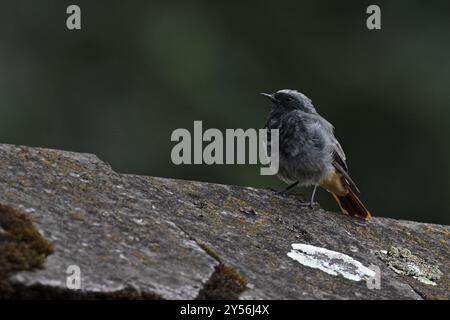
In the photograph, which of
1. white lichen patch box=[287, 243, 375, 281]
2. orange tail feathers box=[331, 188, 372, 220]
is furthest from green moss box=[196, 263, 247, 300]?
orange tail feathers box=[331, 188, 372, 220]

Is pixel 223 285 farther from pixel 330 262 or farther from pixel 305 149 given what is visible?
pixel 305 149

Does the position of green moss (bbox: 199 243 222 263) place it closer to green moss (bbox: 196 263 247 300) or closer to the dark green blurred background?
green moss (bbox: 196 263 247 300)

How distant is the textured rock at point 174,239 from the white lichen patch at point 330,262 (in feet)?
0.08

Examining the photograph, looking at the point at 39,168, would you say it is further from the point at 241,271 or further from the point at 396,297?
the point at 396,297

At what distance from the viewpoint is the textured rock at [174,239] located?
3162mm

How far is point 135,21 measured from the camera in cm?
1806

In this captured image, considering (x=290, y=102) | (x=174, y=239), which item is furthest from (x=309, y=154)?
(x=174, y=239)

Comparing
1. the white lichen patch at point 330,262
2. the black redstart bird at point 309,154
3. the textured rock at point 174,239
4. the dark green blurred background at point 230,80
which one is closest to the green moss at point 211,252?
the textured rock at point 174,239

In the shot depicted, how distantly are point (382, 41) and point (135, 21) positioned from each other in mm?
4323

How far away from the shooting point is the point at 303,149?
255 inches

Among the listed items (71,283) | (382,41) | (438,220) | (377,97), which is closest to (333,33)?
(382,41)

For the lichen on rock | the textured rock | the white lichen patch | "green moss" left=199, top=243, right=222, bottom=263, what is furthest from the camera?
the lichen on rock

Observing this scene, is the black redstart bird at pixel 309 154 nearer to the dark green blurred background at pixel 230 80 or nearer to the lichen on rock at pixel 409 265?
the lichen on rock at pixel 409 265

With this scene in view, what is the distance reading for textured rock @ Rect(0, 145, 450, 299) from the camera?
10.4 feet
